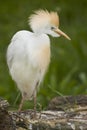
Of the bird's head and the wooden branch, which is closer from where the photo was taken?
the wooden branch

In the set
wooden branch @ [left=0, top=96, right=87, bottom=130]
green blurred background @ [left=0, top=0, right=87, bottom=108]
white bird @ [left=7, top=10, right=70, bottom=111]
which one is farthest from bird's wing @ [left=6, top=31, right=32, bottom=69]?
green blurred background @ [left=0, top=0, right=87, bottom=108]

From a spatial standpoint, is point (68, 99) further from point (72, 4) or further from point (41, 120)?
point (72, 4)

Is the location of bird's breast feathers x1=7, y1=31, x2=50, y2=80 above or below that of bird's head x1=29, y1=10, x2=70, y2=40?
below

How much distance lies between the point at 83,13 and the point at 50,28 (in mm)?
5427

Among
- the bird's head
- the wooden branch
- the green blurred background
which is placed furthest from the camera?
the green blurred background

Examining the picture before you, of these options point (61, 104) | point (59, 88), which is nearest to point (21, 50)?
point (61, 104)

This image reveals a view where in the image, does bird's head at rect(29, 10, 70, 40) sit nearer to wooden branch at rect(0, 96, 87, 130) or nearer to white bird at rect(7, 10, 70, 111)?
white bird at rect(7, 10, 70, 111)

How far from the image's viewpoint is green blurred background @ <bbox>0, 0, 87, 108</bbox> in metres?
8.62

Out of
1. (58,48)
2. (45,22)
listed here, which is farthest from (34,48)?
(58,48)

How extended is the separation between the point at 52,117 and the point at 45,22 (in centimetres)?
84

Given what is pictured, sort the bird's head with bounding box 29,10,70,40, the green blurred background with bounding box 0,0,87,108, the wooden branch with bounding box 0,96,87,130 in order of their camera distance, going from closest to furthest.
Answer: the wooden branch with bounding box 0,96,87,130
the bird's head with bounding box 29,10,70,40
the green blurred background with bounding box 0,0,87,108

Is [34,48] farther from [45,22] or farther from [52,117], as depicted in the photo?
[52,117]

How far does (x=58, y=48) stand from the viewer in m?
10.3

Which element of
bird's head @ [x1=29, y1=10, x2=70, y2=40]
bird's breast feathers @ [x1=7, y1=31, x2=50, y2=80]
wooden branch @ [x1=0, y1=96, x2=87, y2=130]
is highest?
bird's head @ [x1=29, y1=10, x2=70, y2=40]
